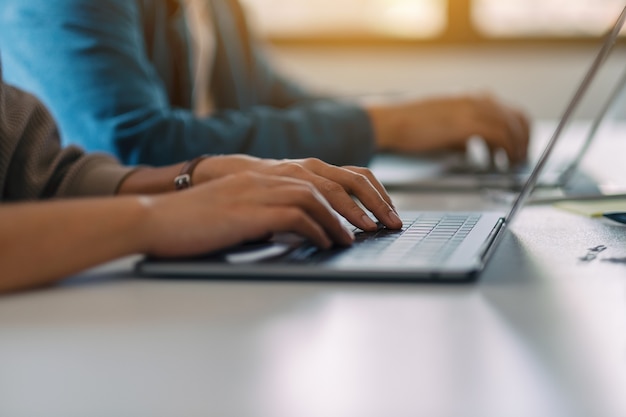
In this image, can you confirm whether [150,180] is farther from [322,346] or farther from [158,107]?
[322,346]

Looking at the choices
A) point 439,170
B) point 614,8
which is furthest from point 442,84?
point 439,170

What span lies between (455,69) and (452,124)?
2171 mm

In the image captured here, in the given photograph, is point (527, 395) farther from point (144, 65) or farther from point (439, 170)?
point (439, 170)

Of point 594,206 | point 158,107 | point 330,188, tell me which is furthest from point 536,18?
point 330,188

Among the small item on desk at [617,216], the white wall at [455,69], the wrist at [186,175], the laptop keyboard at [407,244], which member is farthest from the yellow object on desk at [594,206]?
the white wall at [455,69]

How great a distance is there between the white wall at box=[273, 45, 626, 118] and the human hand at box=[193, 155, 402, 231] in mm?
2850

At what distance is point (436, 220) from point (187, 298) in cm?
31

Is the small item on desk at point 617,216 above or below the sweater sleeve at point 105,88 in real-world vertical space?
below

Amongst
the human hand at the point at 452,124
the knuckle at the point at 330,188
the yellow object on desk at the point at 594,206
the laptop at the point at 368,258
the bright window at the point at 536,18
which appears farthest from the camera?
the bright window at the point at 536,18

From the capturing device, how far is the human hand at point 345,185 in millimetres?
719

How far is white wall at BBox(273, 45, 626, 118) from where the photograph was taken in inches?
141

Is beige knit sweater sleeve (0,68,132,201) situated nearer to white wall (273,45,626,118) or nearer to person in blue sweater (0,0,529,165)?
person in blue sweater (0,0,529,165)

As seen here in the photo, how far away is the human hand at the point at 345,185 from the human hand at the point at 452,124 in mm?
661

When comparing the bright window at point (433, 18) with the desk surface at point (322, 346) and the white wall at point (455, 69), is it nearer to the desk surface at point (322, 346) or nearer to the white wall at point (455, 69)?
the white wall at point (455, 69)
